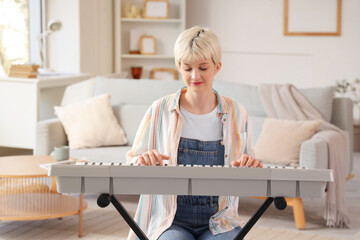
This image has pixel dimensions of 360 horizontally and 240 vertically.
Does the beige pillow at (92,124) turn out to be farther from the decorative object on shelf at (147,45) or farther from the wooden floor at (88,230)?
the decorative object on shelf at (147,45)

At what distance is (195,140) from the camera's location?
1.81 m

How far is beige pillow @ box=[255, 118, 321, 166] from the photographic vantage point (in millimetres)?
3824

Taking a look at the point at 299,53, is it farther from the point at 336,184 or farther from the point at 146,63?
the point at 336,184

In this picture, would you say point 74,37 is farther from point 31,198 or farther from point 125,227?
point 125,227

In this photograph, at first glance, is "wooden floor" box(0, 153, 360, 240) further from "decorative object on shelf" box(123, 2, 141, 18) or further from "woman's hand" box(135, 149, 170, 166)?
"decorative object on shelf" box(123, 2, 141, 18)

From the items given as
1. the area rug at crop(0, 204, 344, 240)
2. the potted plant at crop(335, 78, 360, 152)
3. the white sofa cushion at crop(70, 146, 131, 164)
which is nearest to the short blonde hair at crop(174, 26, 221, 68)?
the area rug at crop(0, 204, 344, 240)

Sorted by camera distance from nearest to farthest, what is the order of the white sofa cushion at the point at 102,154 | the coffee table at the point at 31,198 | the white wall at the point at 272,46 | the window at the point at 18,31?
the coffee table at the point at 31,198
the white sofa cushion at the point at 102,154
the window at the point at 18,31
the white wall at the point at 272,46

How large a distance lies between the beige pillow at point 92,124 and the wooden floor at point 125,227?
0.46 metres

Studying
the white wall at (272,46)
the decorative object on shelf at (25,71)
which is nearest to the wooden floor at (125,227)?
the decorative object on shelf at (25,71)

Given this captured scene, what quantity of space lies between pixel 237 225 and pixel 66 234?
1.99 m

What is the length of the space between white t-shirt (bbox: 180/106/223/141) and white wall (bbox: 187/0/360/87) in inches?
204

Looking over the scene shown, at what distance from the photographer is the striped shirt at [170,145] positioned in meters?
1.73

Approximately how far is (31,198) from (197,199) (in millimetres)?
2080

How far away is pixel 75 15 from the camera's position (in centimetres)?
614
